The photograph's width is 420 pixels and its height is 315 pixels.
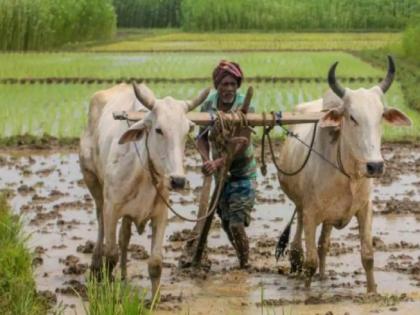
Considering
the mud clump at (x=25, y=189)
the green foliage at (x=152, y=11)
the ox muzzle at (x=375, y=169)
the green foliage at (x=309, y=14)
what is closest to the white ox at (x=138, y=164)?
the ox muzzle at (x=375, y=169)

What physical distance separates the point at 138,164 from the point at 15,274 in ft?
3.33

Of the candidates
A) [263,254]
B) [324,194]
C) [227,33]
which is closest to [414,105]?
[263,254]

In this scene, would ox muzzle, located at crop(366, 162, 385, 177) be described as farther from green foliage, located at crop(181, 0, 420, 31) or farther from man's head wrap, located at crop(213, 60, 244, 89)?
green foliage, located at crop(181, 0, 420, 31)

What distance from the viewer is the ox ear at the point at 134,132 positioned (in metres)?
6.36

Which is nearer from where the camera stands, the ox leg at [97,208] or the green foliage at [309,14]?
the ox leg at [97,208]

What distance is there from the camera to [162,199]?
6629 mm

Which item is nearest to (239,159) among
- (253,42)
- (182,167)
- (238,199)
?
(238,199)

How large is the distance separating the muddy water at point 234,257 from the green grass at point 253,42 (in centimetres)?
1811

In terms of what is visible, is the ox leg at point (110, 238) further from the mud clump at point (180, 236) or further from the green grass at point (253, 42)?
the green grass at point (253, 42)

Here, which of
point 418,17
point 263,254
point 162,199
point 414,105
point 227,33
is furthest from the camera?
point 227,33

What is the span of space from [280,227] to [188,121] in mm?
3063

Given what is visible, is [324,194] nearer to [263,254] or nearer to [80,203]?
[263,254]

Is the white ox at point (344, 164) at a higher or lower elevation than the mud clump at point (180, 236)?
higher

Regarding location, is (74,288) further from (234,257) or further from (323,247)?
(323,247)
